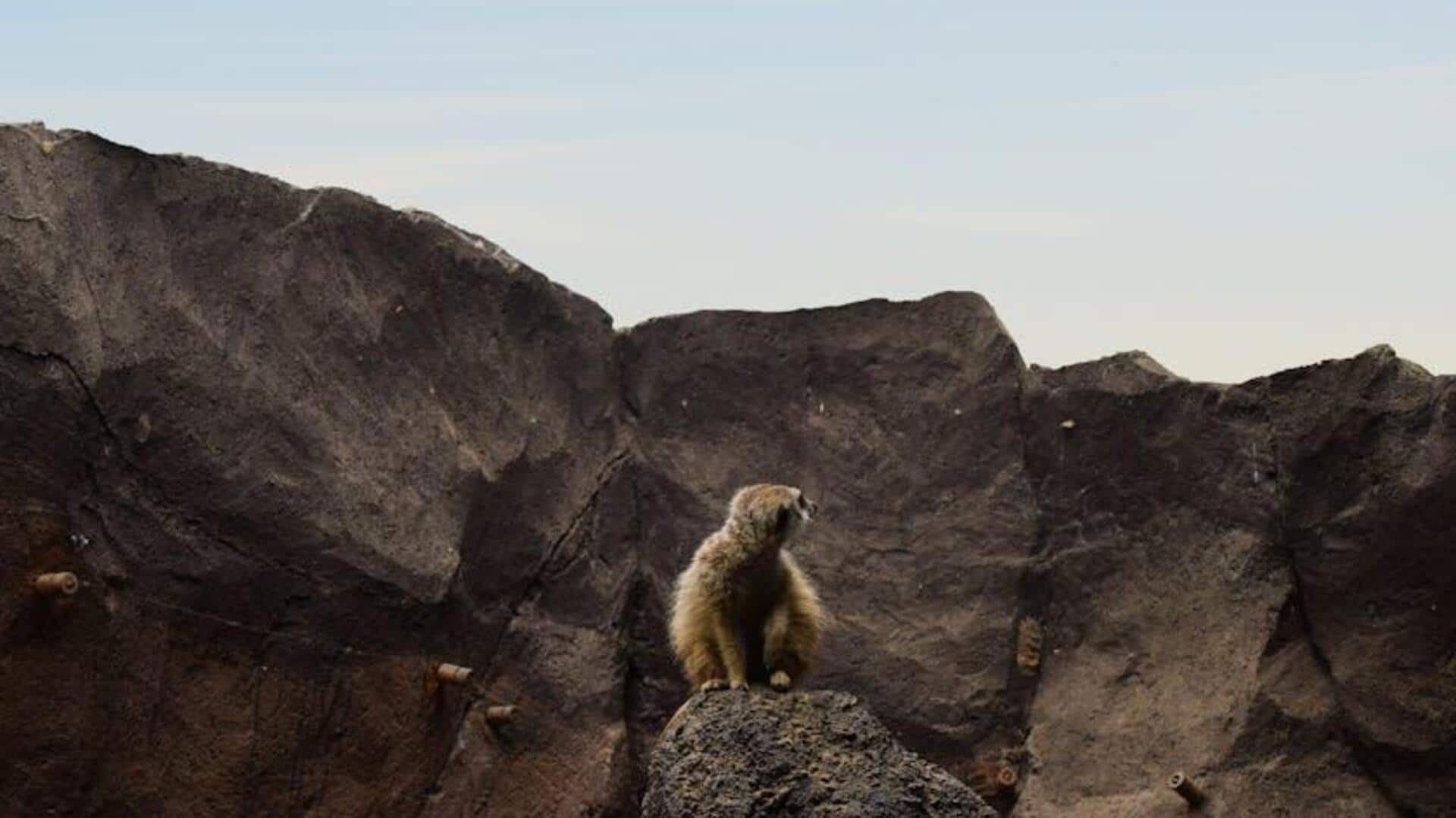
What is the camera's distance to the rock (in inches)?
306

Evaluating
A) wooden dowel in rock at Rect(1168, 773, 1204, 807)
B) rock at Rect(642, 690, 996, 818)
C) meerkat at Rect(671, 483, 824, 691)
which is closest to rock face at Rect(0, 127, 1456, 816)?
wooden dowel in rock at Rect(1168, 773, 1204, 807)

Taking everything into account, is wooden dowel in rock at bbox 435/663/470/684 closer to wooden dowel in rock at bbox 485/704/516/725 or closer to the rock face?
the rock face

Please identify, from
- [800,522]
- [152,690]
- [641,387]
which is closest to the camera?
[800,522]

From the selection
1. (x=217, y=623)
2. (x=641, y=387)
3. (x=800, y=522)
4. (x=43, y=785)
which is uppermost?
(x=641, y=387)

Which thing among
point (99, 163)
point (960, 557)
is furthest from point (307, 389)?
point (960, 557)

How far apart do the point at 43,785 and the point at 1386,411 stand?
6.82m

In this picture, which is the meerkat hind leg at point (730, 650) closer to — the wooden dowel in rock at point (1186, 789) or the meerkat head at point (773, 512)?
the meerkat head at point (773, 512)

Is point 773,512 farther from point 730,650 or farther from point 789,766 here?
point 789,766

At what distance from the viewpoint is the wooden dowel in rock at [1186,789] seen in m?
10.6

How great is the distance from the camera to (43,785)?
364 inches

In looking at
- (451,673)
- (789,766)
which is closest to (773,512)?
(789,766)

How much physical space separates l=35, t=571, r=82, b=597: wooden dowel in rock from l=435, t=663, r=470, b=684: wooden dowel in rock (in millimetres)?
2110

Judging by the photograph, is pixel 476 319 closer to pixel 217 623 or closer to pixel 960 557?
pixel 217 623

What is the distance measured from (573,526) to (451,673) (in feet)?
4.21
